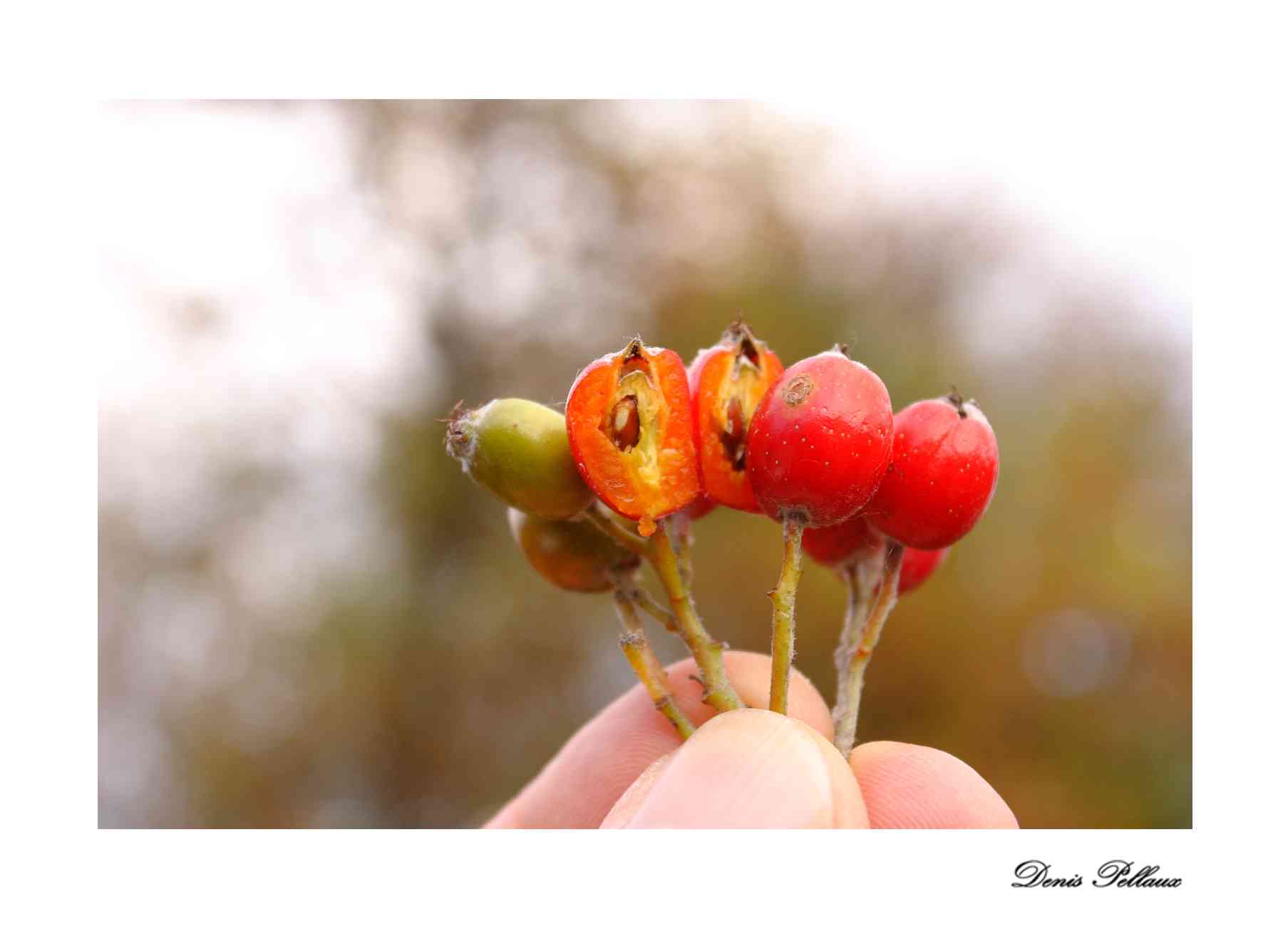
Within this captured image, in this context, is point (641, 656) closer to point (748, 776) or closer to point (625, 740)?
point (748, 776)

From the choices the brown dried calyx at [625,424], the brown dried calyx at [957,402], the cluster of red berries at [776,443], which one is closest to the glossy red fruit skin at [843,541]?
the cluster of red berries at [776,443]

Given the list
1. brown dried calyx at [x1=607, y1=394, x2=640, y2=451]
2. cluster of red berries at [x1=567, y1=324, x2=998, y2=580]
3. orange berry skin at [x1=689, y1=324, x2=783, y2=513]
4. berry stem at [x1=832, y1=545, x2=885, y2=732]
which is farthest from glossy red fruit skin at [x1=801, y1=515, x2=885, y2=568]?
brown dried calyx at [x1=607, y1=394, x2=640, y2=451]

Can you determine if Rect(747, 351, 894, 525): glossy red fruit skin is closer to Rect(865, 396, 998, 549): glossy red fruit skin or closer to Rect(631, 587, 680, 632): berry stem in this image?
Rect(865, 396, 998, 549): glossy red fruit skin

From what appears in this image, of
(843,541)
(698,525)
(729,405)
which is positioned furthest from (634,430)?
(698,525)

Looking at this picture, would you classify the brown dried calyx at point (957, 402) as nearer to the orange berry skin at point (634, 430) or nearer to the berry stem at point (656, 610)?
the orange berry skin at point (634, 430)

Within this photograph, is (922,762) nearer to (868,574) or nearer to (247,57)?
(868,574)
